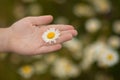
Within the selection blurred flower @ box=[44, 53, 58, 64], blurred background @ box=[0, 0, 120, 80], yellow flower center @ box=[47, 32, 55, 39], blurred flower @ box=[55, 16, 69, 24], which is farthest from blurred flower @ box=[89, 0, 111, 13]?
yellow flower center @ box=[47, 32, 55, 39]

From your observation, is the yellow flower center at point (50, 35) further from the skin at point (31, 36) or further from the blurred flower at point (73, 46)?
the blurred flower at point (73, 46)

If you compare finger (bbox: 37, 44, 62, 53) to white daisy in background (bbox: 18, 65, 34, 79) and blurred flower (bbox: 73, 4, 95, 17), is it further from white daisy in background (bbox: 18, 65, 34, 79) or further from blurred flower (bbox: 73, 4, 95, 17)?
blurred flower (bbox: 73, 4, 95, 17)

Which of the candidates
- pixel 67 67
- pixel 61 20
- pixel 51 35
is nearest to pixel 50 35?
pixel 51 35

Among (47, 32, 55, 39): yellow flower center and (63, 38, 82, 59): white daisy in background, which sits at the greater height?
(47, 32, 55, 39): yellow flower center

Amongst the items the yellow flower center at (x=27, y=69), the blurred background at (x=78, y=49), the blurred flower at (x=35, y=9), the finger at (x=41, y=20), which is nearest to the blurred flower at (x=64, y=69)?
the blurred background at (x=78, y=49)

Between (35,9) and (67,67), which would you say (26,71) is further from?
(35,9)

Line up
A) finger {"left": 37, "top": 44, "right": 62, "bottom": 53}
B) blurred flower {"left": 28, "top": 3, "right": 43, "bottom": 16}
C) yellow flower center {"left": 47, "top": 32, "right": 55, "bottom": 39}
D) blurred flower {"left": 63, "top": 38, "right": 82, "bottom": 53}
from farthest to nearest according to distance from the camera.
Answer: blurred flower {"left": 28, "top": 3, "right": 43, "bottom": 16}, blurred flower {"left": 63, "top": 38, "right": 82, "bottom": 53}, yellow flower center {"left": 47, "top": 32, "right": 55, "bottom": 39}, finger {"left": 37, "top": 44, "right": 62, "bottom": 53}
